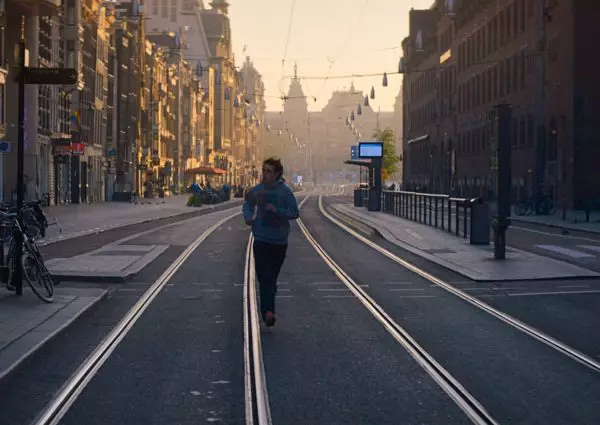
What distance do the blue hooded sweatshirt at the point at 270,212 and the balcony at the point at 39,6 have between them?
129 feet

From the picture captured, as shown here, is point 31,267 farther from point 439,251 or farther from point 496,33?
point 496,33

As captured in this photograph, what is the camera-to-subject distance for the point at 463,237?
2906cm

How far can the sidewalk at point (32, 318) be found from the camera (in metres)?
9.43

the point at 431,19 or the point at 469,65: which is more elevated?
the point at 431,19

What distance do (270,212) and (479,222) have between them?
1543cm

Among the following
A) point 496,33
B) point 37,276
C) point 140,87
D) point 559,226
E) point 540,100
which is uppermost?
point 496,33

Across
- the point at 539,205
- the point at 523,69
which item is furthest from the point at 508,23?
the point at 539,205

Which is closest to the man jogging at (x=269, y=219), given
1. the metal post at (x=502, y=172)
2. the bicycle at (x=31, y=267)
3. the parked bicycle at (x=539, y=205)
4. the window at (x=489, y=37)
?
the bicycle at (x=31, y=267)

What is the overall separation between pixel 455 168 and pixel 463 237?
53.2m

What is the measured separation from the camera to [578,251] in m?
24.7

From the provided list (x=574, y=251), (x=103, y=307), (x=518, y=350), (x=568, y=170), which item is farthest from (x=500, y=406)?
(x=568, y=170)

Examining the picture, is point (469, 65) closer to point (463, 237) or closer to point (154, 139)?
point (154, 139)

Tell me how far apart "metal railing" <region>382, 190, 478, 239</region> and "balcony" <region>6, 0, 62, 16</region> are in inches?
704

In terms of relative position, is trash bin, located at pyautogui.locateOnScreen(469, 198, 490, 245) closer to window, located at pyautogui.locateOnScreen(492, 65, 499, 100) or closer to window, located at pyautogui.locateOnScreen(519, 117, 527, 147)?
window, located at pyautogui.locateOnScreen(519, 117, 527, 147)
